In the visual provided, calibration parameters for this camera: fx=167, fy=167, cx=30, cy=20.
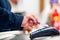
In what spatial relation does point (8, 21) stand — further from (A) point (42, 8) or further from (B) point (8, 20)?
(A) point (42, 8)

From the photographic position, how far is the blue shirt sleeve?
852 mm

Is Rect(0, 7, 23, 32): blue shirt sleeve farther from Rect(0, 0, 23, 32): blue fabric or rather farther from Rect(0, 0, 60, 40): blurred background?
Rect(0, 0, 60, 40): blurred background

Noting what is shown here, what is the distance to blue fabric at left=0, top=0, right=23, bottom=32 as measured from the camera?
33.5 inches

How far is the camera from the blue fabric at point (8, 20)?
852 mm

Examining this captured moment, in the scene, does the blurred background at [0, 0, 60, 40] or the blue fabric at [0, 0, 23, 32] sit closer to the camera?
the blue fabric at [0, 0, 23, 32]

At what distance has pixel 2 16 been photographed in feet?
2.81

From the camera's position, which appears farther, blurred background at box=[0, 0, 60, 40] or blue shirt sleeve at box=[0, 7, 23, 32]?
blurred background at box=[0, 0, 60, 40]

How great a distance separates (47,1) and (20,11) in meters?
0.41

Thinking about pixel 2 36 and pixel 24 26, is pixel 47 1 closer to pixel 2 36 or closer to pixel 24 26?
pixel 24 26

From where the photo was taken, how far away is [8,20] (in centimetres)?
87

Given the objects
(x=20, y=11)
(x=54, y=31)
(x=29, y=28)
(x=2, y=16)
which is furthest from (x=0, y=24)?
(x=20, y=11)

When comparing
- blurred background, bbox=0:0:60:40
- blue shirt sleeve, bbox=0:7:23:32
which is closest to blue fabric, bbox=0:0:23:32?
blue shirt sleeve, bbox=0:7:23:32

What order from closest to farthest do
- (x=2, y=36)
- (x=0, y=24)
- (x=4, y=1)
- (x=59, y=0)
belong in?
(x=2, y=36) → (x=0, y=24) → (x=4, y=1) → (x=59, y=0)

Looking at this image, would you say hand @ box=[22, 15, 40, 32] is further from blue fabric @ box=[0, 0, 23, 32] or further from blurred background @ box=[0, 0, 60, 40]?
blurred background @ box=[0, 0, 60, 40]
